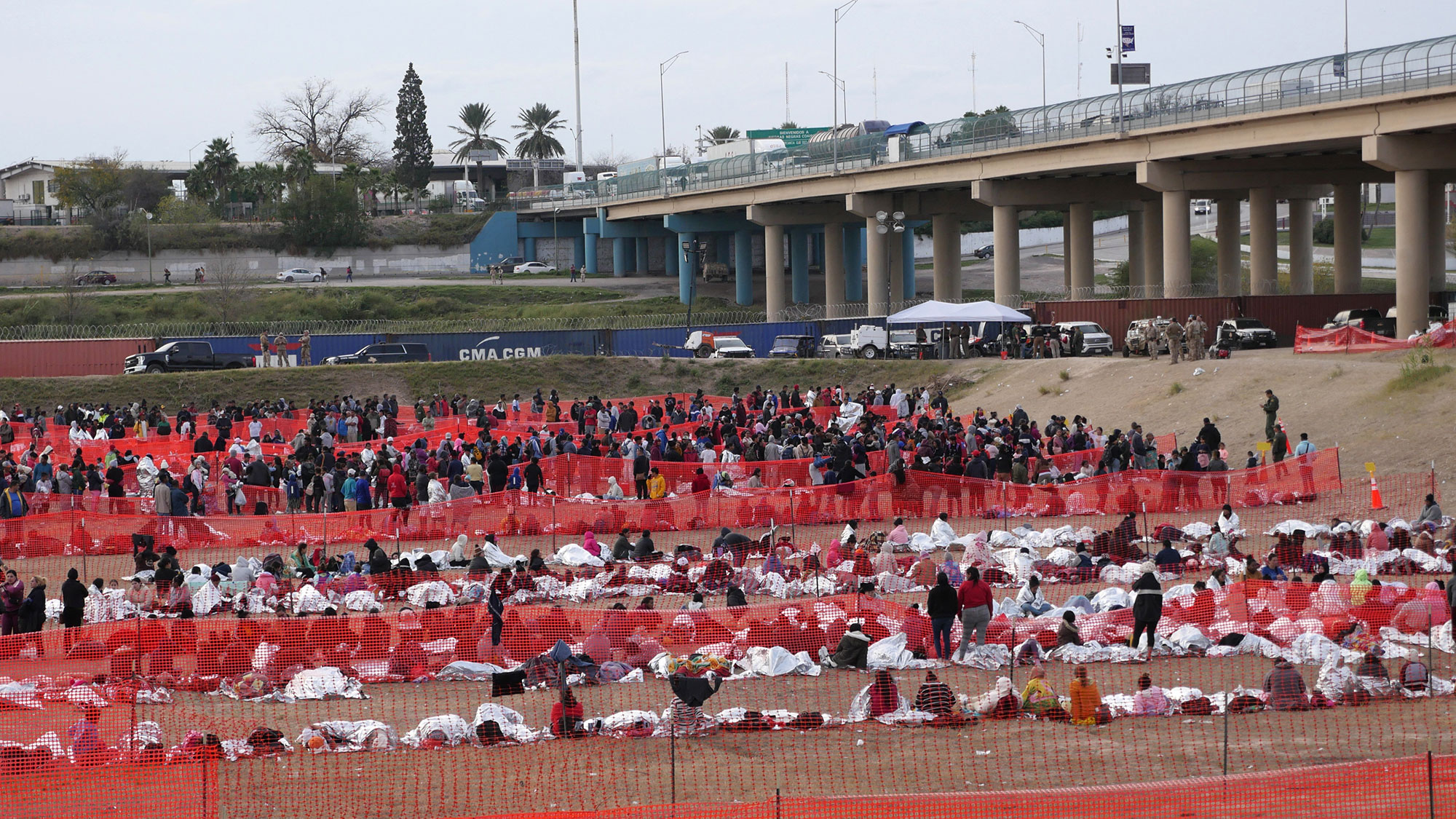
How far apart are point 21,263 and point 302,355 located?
151ft

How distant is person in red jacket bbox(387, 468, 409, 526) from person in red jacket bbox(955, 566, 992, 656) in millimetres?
10819

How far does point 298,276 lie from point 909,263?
126 ft

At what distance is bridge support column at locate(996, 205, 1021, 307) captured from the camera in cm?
5947

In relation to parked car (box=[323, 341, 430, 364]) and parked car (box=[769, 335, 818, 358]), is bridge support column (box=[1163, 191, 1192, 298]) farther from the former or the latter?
parked car (box=[323, 341, 430, 364])

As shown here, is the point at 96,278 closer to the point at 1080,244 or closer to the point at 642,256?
the point at 642,256

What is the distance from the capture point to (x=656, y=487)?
1003 inches

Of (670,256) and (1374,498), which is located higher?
(670,256)

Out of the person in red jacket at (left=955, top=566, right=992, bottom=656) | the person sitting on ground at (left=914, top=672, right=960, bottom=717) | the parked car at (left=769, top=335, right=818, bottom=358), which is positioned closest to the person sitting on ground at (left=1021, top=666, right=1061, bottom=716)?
the person sitting on ground at (left=914, top=672, right=960, bottom=717)

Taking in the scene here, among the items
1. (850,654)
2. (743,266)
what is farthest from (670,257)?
(850,654)

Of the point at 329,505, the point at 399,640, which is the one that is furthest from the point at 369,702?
the point at 329,505

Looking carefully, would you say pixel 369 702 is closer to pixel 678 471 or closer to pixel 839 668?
pixel 839 668

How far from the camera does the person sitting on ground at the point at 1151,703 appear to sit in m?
13.0

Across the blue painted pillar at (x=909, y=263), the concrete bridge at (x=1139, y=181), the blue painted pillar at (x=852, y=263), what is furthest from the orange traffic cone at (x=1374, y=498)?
the blue painted pillar at (x=852, y=263)

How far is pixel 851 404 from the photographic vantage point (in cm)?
3584
